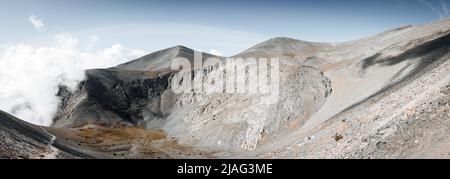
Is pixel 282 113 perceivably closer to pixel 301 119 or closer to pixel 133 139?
pixel 301 119

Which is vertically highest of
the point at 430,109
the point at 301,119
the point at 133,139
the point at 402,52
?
the point at 402,52

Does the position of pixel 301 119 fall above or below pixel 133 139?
above

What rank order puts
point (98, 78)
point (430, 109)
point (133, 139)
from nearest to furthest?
point (430, 109) → point (133, 139) → point (98, 78)

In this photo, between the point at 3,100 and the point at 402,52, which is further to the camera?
the point at 3,100

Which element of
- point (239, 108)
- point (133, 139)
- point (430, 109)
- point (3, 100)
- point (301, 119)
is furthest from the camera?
point (3, 100)

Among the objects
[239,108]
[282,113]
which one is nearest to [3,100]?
[239,108]
